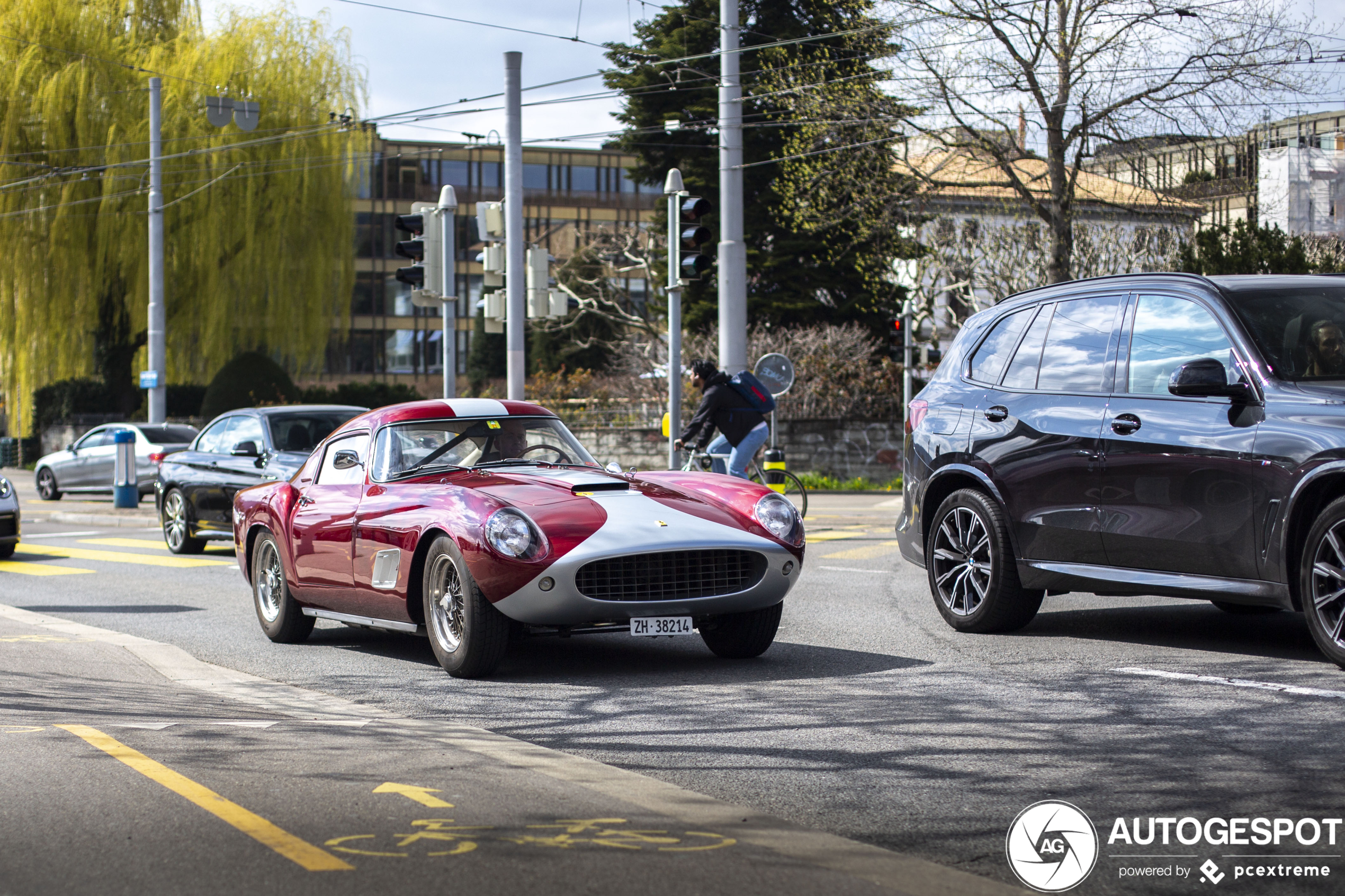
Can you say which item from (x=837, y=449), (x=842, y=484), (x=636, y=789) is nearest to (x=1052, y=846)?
(x=636, y=789)

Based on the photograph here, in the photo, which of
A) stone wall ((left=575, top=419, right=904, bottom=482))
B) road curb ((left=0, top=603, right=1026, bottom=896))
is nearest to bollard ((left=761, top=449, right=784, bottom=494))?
road curb ((left=0, top=603, right=1026, bottom=896))

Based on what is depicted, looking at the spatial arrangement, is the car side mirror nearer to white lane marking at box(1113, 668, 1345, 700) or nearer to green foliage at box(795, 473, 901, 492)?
white lane marking at box(1113, 668, 1345, 700)

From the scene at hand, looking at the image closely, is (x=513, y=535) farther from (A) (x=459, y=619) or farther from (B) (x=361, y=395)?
(B) (x=361, y=395)

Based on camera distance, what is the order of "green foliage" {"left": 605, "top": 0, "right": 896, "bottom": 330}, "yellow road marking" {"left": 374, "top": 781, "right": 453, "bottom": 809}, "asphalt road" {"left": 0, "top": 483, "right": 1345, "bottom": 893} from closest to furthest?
"asphalt road" {"left": 0, "top": 483, "right": 1345, "bottom": 893} → "yellow road marking" {"left": 374, "top": 781, "right": 453, "bottom": 809} → "green foliage" {"left": 605, "top": 0, "right": 896, "bottom": 330}

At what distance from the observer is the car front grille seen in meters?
7.43

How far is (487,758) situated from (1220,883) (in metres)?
2.67

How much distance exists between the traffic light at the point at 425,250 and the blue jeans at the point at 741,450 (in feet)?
15.6

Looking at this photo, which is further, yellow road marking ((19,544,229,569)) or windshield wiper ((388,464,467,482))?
yellow road marking ((19,544,229,569))

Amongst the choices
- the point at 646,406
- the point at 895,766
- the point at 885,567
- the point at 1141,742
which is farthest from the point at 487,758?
the point at 646,406

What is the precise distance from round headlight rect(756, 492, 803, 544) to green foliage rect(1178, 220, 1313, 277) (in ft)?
76.8

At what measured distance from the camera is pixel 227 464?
56.1 feet

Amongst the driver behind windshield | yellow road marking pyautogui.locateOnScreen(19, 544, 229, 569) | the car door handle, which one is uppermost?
the driver behind windshield

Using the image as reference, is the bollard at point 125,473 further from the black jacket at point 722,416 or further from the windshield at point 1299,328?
the windshield at point 1299,328

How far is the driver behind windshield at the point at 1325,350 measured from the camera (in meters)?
7.26
